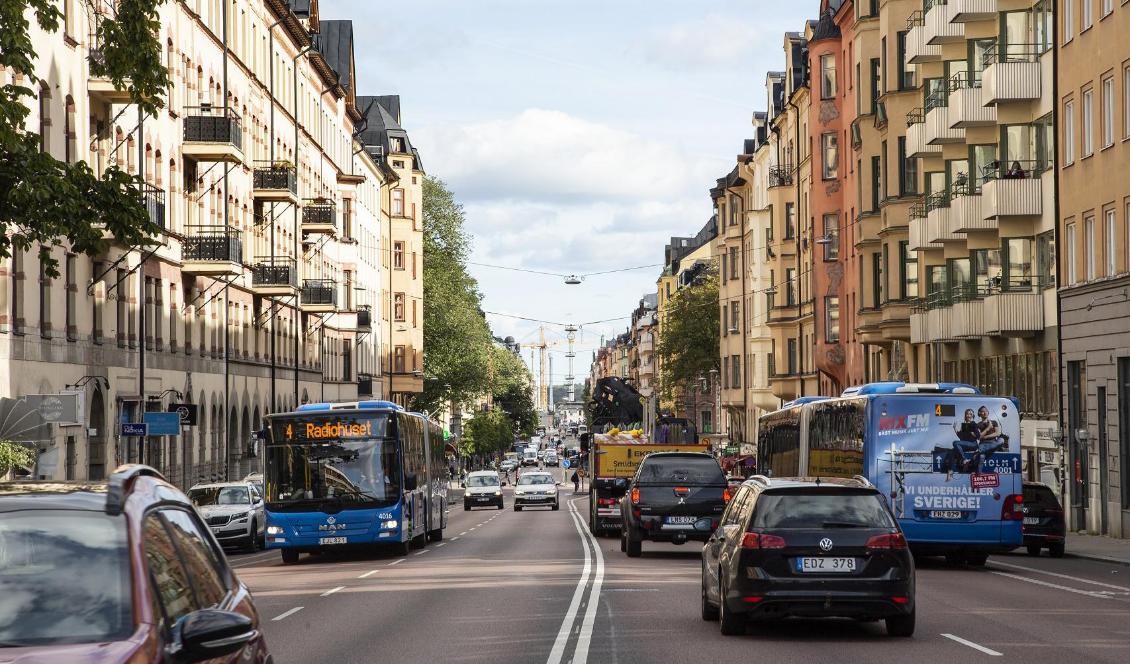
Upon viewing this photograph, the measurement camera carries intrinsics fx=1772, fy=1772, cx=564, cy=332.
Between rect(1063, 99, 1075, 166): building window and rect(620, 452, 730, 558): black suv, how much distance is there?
15.1 metres

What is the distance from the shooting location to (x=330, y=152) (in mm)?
87062

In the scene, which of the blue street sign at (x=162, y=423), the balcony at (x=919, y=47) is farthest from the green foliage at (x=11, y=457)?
the balcony at (x=919, y=47)

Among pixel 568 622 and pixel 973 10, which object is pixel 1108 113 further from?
pixel 568 622

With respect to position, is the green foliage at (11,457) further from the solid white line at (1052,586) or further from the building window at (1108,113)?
the building window at (1108,113)

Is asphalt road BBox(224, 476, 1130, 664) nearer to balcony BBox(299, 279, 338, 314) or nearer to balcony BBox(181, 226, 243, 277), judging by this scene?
balcony BBox(181, 226, 243, 277)

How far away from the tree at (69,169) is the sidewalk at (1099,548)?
17.5 meters

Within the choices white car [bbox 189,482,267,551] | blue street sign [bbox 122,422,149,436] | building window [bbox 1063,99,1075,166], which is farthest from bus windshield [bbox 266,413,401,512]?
building window [bbox 1063,99,1075,166]

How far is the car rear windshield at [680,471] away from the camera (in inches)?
1237

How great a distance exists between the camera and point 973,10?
47.0m

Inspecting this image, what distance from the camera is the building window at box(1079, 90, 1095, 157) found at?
40.1 meters

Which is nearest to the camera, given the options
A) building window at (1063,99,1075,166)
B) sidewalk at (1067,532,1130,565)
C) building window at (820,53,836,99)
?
sidewalk at (1067,532,1130,565)

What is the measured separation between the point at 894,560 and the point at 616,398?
45.2 meters

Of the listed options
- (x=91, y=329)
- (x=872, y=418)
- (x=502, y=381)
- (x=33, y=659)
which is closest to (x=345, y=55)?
(x=502, y=381)

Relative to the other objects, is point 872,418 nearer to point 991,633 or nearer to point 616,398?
point 991,633
